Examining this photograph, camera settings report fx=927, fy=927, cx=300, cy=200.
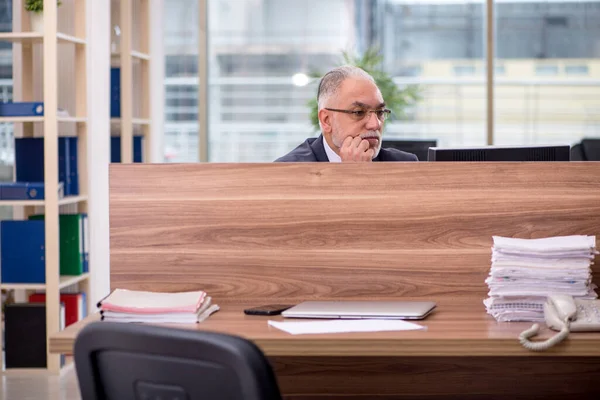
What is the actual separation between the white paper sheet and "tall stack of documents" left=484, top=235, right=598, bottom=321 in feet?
0.74

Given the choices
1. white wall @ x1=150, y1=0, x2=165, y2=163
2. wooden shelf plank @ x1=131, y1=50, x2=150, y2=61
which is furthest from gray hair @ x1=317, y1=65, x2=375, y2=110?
white wall @ x1=150, y1=0, x2=165, y2=163

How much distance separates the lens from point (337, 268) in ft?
7.50

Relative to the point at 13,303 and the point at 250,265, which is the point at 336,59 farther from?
the point at 250,265

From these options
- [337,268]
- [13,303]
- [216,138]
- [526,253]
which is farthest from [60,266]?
[526,253]

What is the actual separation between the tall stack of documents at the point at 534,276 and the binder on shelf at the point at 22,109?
3.33 m

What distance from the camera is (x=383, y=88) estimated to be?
23.6 ft

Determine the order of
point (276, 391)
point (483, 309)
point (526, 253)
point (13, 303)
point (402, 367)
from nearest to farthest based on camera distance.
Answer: point (276, 391), point (526, 253), point (483, 309), point (402, 367), point (13, 303)

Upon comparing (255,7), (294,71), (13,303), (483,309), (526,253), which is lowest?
(13,303)

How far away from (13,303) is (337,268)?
3187 mm

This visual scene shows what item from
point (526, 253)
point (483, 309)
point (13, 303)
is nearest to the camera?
point (526, 253)

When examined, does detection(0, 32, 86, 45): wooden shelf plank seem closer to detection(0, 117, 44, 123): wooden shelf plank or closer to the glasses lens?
detection(0, 117, 44, 123): wooden shelf plank

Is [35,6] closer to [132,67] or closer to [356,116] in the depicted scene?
[132,67]

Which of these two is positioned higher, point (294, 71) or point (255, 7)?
point (255, 7)

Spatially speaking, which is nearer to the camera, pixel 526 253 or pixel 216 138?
pixel 526 253
